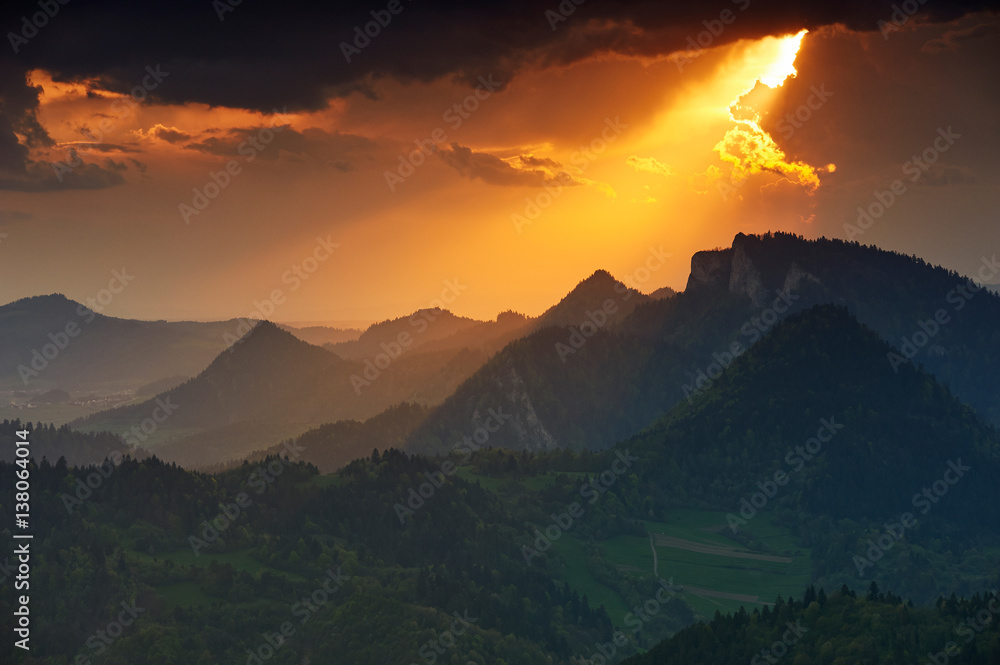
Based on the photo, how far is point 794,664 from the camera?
139m

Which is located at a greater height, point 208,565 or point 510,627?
point 208,565

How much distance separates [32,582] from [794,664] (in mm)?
119601

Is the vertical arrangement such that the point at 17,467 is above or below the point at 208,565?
above

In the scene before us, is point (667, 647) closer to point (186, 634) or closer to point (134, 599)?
point (186, 634)

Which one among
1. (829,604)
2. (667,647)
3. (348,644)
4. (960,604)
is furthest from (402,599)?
(960,604)

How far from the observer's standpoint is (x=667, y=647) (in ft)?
512

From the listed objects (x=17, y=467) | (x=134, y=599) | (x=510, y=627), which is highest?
(x=17, y=467)

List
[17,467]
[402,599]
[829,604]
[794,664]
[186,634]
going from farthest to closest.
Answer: [17,467]
[402,599]
[186,634]
[829,604]
[794,664]

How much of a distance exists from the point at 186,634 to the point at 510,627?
56.0 m

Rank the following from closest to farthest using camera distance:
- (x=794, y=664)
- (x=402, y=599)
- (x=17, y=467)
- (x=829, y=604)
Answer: (x=794, y=664), (x=829, y=604), (x=402, y=599), (x=17, y=467)

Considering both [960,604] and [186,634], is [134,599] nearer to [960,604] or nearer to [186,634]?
[186,634]

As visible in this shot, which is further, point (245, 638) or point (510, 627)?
point (510, 627)

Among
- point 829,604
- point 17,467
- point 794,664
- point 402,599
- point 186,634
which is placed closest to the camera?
point 794,664

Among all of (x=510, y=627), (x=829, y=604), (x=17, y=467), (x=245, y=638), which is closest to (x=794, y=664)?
(x=829, y=604)
